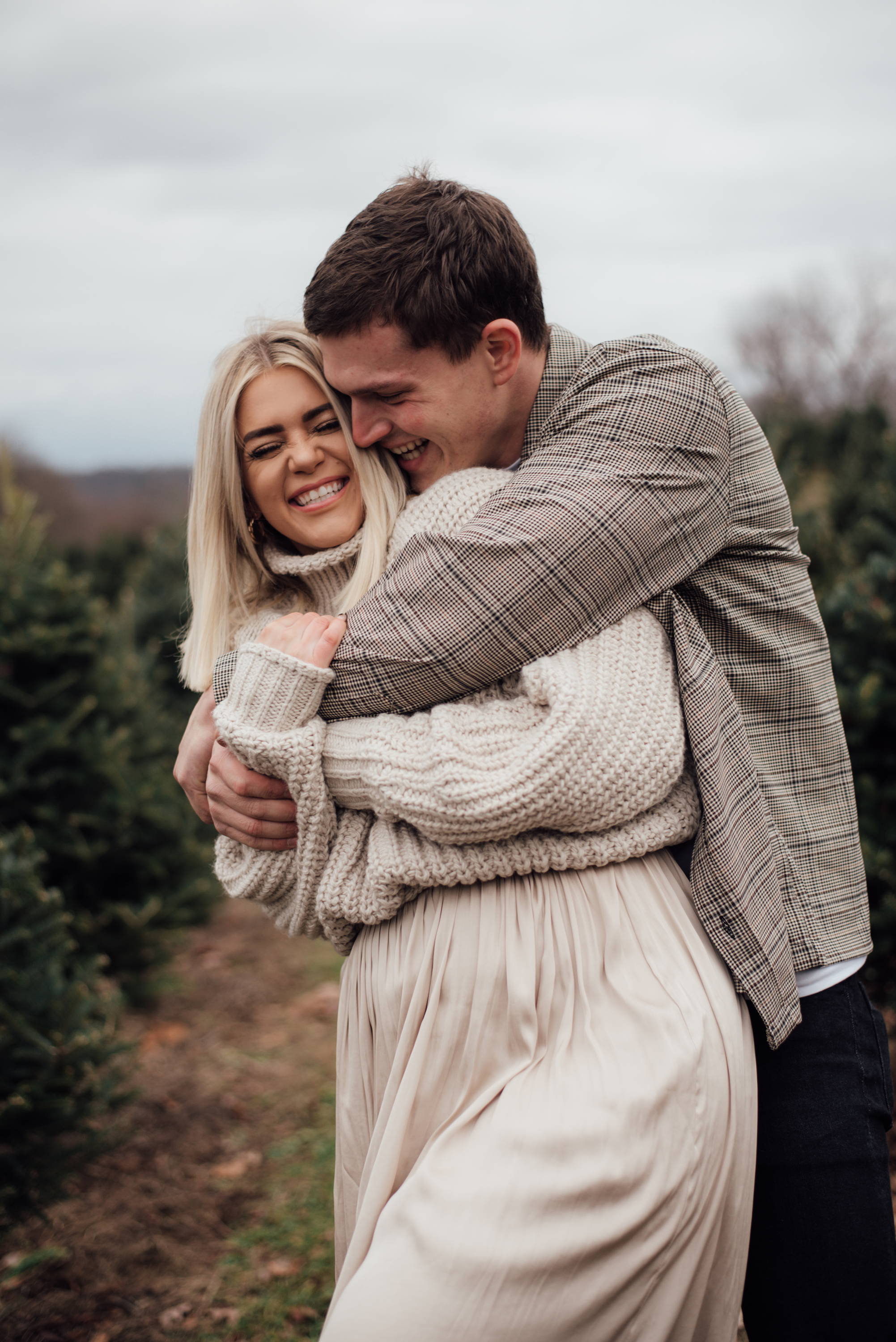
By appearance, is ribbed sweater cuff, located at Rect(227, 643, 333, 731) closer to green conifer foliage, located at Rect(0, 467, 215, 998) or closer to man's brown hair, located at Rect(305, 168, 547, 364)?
man's brown hair, located at Rect(305, 168, 547, 364)

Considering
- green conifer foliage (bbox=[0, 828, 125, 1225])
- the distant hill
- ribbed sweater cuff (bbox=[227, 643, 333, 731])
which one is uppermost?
ribbed sweater cuff (bbox=[227, 643, 333, 731])

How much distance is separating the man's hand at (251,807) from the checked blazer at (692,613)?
202mm

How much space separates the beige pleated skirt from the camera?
1624mm

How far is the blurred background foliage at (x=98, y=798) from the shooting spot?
11.0 feet

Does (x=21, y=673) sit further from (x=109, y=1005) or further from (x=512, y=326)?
(x=512, y=326)

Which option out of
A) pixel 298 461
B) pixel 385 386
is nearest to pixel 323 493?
pixel 298 461

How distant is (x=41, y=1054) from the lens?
3.28m

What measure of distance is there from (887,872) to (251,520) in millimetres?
2627

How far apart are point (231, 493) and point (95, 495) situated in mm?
38403

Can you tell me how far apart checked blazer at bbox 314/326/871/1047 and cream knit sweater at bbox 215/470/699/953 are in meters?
0.06

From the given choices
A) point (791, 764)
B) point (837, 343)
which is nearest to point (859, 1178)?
point (791, 764)

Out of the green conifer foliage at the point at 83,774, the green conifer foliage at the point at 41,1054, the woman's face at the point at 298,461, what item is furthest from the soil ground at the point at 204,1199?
the woman's face at the point at 298,461

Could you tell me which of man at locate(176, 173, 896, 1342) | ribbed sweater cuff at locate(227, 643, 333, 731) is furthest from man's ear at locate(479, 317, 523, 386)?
ribbed sweater cuff at locate(227, 643, 333, 731)

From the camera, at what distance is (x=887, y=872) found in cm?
370
